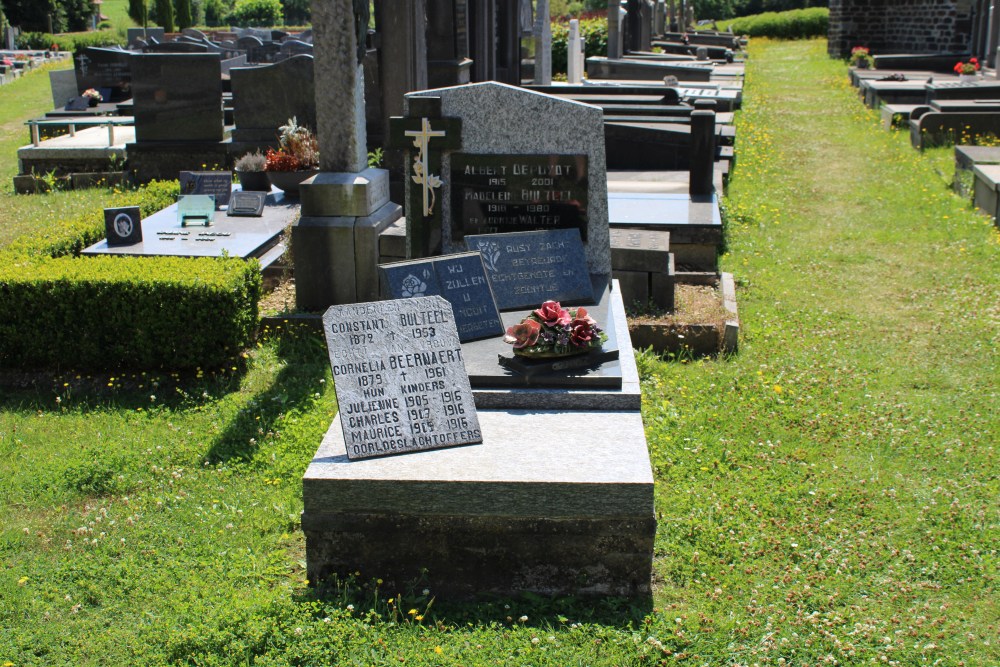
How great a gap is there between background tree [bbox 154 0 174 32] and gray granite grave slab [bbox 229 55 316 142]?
28505 mm

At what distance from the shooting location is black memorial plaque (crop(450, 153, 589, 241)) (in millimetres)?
6523

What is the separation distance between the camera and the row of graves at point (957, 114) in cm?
1133

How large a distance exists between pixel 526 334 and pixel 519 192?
1.77m

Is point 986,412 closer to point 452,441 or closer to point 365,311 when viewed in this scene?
point 452,441

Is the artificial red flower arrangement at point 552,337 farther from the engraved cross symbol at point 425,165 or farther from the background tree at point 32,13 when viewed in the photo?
the background tree at point 32,13

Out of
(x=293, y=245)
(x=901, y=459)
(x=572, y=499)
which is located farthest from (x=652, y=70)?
(x=572, y=499)

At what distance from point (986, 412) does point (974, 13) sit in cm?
2732

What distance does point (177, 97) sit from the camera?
1288 centimetres

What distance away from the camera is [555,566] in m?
4.32

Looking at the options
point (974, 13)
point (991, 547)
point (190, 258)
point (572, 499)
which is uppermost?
point (974, 13)

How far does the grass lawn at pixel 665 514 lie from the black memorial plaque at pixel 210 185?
300cm

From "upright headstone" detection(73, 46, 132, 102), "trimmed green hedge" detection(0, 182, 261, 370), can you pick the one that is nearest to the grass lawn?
"trimmed green hedge" detection(0, 182, 261, 370)

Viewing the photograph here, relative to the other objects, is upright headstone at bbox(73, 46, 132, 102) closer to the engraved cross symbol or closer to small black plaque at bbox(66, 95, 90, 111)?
small black plaque at bbox(66, 95, 90, 111)

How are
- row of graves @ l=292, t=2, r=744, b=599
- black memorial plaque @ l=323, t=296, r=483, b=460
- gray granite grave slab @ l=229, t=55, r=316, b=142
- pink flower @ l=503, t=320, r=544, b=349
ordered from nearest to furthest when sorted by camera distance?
row of graves @ l=292, t=2, r=744, b=599
black memorial plaque @ l=323, t=296, r=483, b=460
pink flower @ l=503, t=320, r=544, b=349
gray granite grave slab @ l=229, t=55, r=316, b=142
